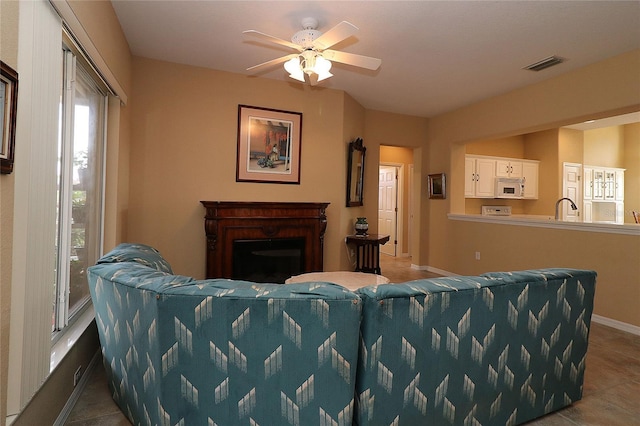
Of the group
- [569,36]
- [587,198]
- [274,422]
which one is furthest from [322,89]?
[587,198]

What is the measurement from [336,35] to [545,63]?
2678mm

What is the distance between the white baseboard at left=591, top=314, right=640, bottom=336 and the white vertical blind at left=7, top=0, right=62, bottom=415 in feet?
15.5

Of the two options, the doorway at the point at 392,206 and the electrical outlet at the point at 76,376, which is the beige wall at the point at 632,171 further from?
the electrical outlet at the point at 76,376

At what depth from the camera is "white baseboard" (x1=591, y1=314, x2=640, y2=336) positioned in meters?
3.29

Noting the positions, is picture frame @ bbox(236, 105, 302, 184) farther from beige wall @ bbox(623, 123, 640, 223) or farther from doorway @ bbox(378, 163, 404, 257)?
beige wall @ bbox(623, 123, 640, 223)

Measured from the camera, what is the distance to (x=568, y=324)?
6.06 feet

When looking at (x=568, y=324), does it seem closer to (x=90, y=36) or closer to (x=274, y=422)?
(x=274, y=422)

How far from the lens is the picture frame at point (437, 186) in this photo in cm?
568

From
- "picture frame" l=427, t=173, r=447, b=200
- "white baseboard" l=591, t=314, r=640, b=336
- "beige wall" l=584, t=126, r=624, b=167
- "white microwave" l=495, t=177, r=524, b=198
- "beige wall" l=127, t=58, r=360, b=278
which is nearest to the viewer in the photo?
"white baseboard" l=591, t=314, r=640, b=336

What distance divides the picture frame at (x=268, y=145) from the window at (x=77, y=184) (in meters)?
1.55

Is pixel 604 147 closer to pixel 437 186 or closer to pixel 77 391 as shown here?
pixel 437 186

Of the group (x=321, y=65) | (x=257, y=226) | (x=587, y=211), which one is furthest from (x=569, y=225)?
(x=257, y=226)

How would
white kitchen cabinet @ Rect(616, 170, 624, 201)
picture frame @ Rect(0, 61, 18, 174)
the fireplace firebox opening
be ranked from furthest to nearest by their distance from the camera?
white kitchen cabinet @ Rect(616, 170, 624, 201) < the fireplace firebox opening < picture frame @ Rect(0, 61, 18, 174)

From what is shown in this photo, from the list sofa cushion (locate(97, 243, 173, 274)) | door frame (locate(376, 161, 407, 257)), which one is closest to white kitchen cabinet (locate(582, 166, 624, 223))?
door frame (locate(376, 161, 407, 257))
